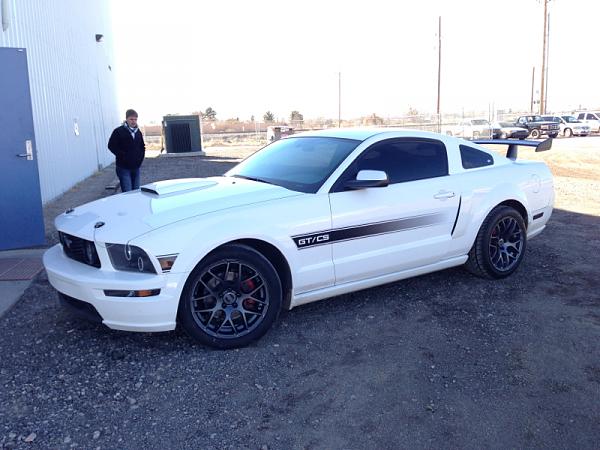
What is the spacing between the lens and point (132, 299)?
12.2ft

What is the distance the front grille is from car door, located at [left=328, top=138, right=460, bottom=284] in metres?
1.73

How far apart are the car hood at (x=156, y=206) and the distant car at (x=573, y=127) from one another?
36.1 m

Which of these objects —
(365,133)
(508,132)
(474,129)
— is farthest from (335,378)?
(508,132)

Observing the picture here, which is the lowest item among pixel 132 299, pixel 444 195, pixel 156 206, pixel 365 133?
pixel 132 299

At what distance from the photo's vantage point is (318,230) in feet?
14.2

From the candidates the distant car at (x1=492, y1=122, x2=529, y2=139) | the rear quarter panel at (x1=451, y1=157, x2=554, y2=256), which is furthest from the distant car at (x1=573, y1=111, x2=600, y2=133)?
the rear quarter panel at (x1=451, y1=157, x2=554, y2=256)

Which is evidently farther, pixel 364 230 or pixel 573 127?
pixel 573 127

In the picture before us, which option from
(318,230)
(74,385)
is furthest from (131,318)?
(318,230)

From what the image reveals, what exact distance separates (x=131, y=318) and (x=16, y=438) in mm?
984

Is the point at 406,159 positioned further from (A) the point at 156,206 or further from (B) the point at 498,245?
(A) the point at 156,206

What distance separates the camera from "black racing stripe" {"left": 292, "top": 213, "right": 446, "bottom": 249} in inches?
169

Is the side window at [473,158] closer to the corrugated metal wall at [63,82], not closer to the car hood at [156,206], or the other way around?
the car hood at [156,206]

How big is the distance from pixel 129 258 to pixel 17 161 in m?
4.05

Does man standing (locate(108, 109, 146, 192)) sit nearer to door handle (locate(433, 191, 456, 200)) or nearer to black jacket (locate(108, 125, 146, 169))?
black jacket (locate(108, 125, 146, 169))
